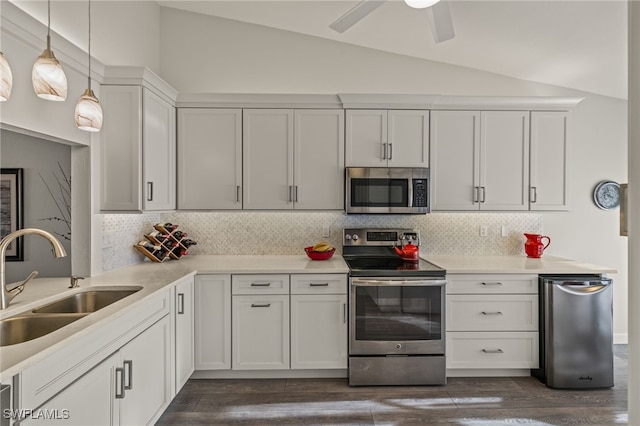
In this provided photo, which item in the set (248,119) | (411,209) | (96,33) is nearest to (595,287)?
(411,209)

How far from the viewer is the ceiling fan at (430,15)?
208 cm

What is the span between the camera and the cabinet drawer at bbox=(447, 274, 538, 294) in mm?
2939

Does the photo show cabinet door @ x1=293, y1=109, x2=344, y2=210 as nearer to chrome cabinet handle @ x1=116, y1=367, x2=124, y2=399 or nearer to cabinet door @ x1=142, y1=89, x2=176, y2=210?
cabinet door @ x1=142, y1=89, x2=176, y2=210

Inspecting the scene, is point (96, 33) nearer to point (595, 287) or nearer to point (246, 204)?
point (246, 204)

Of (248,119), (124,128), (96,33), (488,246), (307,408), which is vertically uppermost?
(96,33)

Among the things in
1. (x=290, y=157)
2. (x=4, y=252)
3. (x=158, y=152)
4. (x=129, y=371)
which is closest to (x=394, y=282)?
(x=290, y=157)

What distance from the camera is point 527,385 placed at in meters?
2.90

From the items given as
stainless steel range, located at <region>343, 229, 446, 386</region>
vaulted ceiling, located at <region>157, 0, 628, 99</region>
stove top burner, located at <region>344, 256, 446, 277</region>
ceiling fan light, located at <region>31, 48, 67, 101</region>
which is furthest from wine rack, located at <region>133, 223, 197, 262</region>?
vaulted ceiling, located at <region>157, 0, 628, 99</region>

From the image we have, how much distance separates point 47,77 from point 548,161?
12.1 feet

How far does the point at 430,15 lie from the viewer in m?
2.19

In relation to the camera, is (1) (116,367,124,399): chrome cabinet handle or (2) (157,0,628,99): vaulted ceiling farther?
(2) (157,0,628,99): vaulted ceiling

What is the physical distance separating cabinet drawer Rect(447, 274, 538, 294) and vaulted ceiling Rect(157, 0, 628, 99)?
187cm

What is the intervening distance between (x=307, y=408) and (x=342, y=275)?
975mm

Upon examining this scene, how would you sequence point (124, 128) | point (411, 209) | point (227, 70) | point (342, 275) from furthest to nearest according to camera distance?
point (227, 70), point (411, 209), point (342, 275), point (124, 128)
